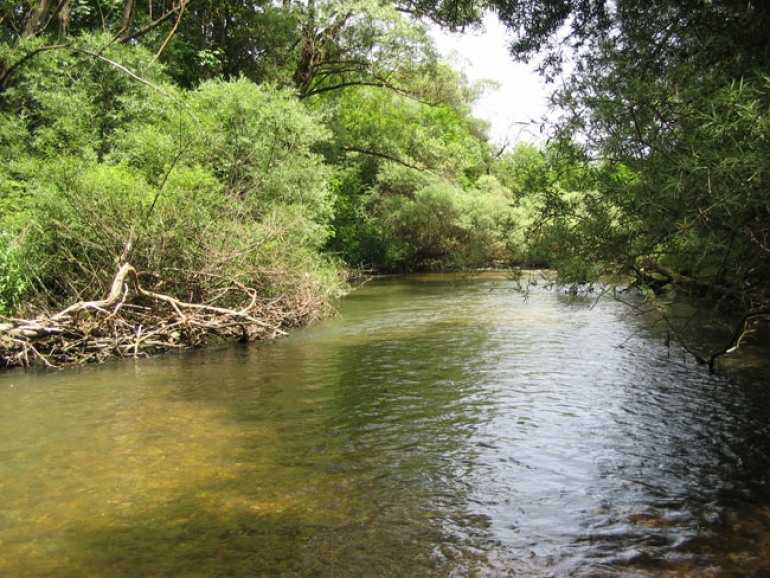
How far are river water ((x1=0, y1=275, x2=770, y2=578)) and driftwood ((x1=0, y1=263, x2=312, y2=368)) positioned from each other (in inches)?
29.7

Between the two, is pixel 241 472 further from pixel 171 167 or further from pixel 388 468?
pixel 171 167

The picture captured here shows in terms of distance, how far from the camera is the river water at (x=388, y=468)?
575 cm

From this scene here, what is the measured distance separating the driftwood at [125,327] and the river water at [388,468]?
754mm

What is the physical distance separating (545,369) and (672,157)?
6.14 m

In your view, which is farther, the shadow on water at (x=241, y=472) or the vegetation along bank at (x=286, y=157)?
the vegetation along bank at (x=286, y=157)

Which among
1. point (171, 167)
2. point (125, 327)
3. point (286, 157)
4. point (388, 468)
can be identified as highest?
point (286, 157)

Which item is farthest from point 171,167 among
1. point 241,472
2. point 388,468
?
point 388,468

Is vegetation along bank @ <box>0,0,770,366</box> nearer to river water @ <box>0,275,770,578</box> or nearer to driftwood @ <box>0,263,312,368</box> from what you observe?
driftwood @ <box>0,263,312,368</box>

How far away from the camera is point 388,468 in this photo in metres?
7.82

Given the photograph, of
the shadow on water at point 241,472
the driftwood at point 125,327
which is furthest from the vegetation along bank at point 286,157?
the shadow on water at point 241,472

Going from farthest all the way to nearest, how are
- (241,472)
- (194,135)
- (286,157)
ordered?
1. (286,157)
2. (194,135)
3. (241,472)

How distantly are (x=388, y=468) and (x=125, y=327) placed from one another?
30.9ft

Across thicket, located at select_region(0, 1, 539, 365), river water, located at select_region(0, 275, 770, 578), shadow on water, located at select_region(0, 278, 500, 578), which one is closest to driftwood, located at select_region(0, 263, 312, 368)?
thicket, located at select_region(0, 1, 539, 365)

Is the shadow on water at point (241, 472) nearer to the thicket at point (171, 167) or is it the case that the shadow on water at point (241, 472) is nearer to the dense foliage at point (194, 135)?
the thicket at point (171, 167)
